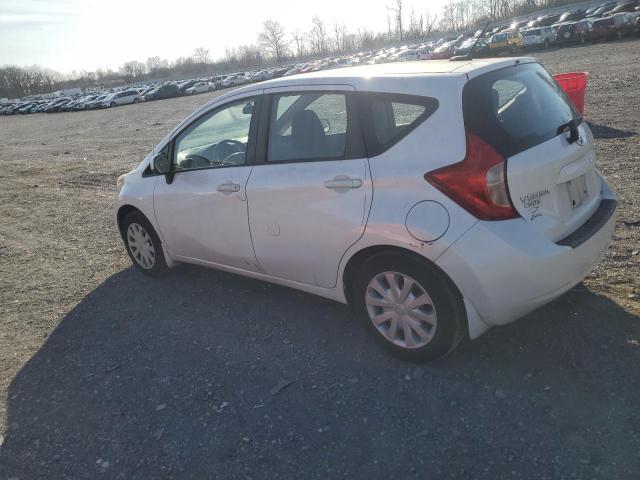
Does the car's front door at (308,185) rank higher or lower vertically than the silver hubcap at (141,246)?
higher

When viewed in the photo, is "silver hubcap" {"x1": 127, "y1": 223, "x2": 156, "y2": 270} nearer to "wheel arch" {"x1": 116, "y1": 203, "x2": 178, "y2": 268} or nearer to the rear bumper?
"wheel arch" {"x1": 116, "y1": 203, "x2": 178, "y2": 268}

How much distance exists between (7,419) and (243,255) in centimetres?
187

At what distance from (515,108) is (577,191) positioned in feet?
2.11

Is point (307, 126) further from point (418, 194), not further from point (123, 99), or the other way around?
point (123, 99)

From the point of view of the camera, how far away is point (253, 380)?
135 inches

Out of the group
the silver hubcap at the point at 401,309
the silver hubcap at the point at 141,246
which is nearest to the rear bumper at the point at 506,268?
the silver hubcap at the point at 401,309

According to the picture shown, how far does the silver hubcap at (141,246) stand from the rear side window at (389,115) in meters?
2.72

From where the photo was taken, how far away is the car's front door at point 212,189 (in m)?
3.92

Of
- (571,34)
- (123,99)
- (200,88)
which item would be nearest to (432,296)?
(571,34)

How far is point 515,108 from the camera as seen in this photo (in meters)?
A: 3.12

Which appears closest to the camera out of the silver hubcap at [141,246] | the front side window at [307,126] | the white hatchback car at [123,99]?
the front side window at [307,126]

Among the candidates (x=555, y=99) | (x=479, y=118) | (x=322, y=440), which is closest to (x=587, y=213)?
(x=555, y=99)

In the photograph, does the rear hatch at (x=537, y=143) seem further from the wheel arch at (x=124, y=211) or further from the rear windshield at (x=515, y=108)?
the wheel arch at (x=124, y=211)

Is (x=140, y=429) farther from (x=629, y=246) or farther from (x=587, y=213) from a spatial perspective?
(x=629, y=246)
